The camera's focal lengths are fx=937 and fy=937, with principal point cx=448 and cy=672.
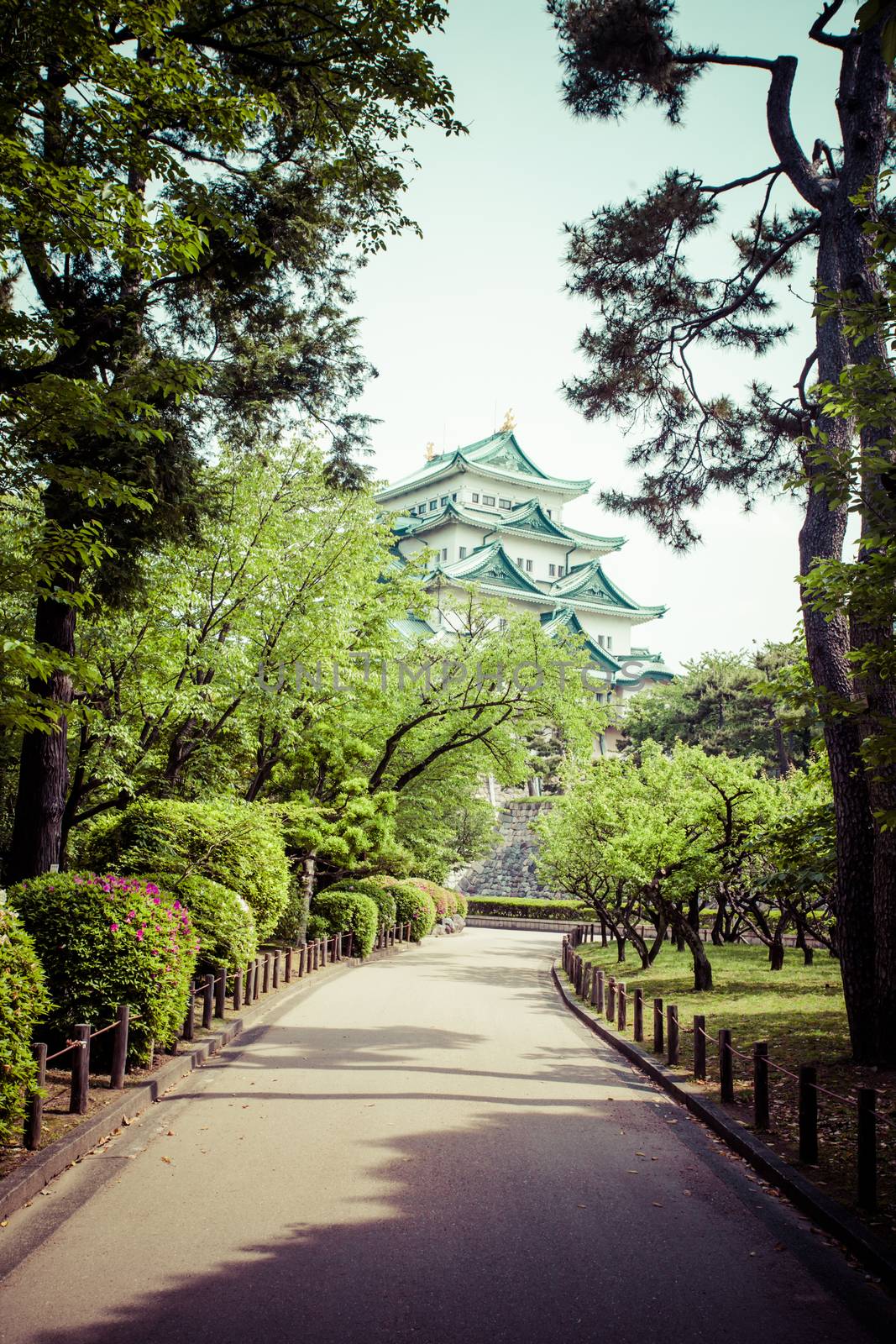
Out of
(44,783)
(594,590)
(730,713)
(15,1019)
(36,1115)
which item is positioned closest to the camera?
(15,1019)

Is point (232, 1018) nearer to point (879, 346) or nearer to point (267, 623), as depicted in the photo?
point (267, 623)

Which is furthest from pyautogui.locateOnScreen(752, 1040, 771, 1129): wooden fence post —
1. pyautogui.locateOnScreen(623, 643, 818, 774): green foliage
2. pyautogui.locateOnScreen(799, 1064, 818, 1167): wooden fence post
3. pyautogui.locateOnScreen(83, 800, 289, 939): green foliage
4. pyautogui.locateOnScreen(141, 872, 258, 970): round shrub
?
pyautogui.locateOnScreen(623, 643, 818, 774): green foliage

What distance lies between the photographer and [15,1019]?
5.42 m

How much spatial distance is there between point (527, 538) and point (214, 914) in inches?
2167

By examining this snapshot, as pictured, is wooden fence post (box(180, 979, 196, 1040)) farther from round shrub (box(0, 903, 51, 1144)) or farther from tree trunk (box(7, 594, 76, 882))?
round shrub (box(0, 903, 51, 1144))

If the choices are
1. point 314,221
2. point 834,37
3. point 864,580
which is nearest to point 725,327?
point 834,37

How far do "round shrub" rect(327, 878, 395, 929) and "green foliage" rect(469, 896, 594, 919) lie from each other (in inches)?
703

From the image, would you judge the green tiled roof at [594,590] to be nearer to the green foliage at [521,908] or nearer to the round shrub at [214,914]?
the green foliage at [521,908]

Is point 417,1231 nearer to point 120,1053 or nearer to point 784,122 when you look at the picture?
point 120,1053

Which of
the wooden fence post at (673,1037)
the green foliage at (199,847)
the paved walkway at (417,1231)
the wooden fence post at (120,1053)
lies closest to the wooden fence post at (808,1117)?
the paved walkway at (417,1231)

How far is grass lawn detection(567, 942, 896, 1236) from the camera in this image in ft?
21.2

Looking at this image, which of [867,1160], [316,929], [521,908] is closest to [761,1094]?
[867,1160]

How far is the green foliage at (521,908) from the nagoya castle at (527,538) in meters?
16.5

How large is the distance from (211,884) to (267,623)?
7.28 metres
